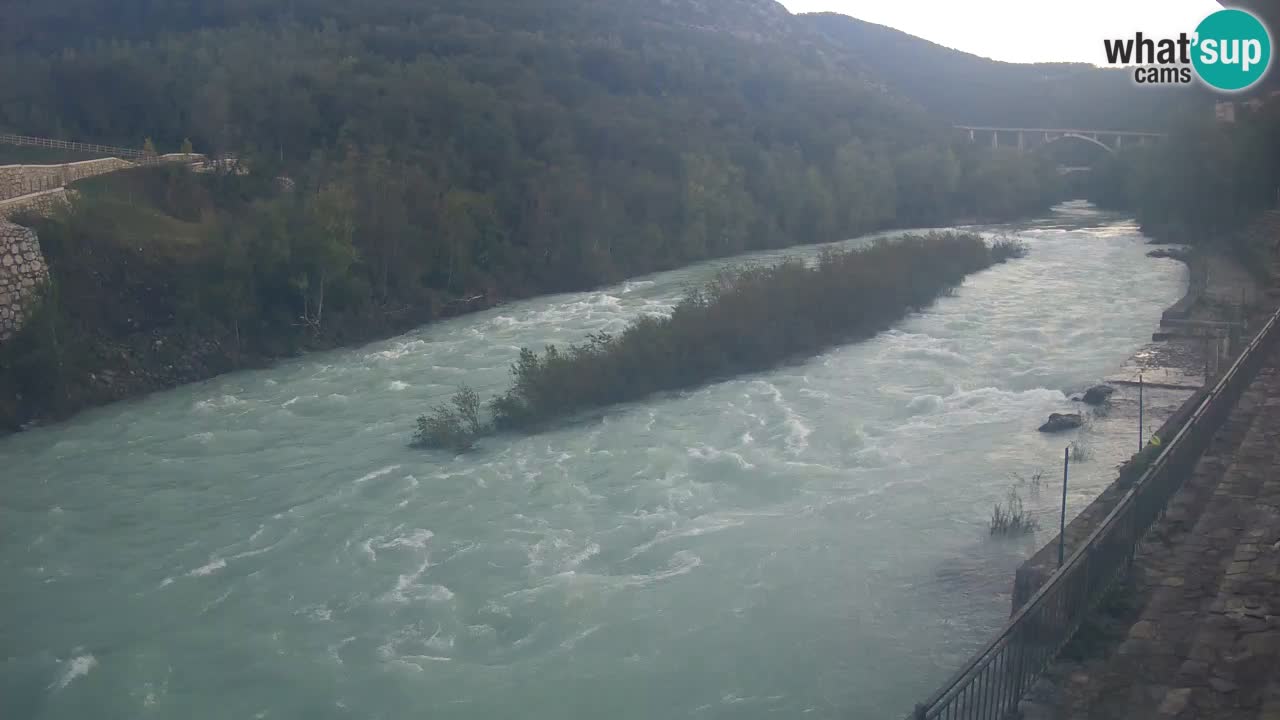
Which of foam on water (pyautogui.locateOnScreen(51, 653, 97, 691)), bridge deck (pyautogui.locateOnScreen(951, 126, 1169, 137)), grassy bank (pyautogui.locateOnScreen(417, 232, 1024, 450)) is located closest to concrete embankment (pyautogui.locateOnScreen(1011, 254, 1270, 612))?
grassy bank (pyautogui.locateOnScreen(417, 232, 1024, 450))

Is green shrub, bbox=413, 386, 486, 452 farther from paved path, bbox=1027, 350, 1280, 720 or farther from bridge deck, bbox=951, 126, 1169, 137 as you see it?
bridge deck, bbox=951, 126, 1169, 137

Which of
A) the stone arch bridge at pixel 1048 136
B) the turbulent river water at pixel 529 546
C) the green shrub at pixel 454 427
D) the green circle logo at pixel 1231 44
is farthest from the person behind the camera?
the stone arch bridge at pixel 1048 136

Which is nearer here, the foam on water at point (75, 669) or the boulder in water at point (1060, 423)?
the foam on water at point (75, 669)

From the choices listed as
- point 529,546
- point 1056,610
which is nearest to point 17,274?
point 529,546

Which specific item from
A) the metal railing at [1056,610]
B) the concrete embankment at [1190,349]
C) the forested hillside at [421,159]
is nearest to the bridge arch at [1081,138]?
the forested hillside at [421,159]

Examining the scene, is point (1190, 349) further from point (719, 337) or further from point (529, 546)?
point (529, 546)

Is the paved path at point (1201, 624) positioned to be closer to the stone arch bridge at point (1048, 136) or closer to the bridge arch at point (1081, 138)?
the bridge arch at point (1081, 138)
